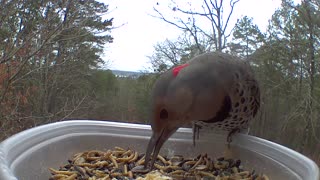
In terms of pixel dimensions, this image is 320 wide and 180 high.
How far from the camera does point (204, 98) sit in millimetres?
1218

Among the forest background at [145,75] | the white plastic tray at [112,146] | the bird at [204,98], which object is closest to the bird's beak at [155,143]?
the bird at [204,98]

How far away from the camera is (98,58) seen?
5.88m

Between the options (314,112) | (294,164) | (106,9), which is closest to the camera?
(294,164)

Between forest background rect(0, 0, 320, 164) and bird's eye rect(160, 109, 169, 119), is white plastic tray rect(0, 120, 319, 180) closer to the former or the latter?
bird's eye rect(160, 109, 169, 119)

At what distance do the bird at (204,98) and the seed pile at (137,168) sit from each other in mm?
69

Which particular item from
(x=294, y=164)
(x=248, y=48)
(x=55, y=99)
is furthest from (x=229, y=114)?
(x=55, y=99)

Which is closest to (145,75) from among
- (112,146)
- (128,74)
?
(128,74)

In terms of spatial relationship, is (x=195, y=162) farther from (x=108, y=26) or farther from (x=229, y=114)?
(x=108, y=26)

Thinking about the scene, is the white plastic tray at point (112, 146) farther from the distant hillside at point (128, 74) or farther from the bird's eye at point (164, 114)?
the distant hillside at point (128, 74)

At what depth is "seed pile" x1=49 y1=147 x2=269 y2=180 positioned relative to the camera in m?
1.11

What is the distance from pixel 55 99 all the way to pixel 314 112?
3823 millimetres

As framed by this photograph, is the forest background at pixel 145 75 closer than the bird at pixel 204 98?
No

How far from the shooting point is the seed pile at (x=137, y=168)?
111cm

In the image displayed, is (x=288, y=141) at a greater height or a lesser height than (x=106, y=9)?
lesser
